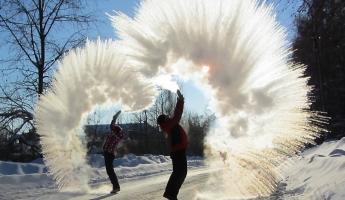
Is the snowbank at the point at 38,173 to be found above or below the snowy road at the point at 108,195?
above

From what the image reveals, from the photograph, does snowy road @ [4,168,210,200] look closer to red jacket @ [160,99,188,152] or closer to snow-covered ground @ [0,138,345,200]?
snow-covered ground @ [0,138,345,200]

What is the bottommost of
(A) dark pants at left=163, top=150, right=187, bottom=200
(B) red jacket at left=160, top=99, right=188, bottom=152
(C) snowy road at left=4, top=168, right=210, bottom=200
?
(C) snowy road at left=4, top=168, right=210, bottom=200

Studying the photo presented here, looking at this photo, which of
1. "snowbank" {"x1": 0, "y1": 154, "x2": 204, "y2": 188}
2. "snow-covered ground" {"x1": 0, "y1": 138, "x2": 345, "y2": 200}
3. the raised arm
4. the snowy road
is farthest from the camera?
"snowbank" {"x1": 0, "y1": 154, "x2": 204, "y2": 188}

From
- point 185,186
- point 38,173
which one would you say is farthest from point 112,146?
point 38,173

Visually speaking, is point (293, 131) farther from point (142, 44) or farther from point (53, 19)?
point (53, 19)

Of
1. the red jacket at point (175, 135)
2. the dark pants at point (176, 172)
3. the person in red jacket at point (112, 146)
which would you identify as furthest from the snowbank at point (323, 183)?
the person in red jacket at point (112, 146)

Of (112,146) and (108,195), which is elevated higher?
(112,146)

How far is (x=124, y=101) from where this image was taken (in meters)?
16.0

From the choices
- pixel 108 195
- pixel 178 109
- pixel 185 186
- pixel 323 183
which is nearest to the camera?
pixel 178 109

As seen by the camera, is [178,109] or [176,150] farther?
[176,150]

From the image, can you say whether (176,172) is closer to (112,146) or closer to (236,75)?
(236,75)

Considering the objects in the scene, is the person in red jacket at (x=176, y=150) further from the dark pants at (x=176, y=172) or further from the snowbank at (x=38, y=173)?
the snowbank at (x=38, y=173)

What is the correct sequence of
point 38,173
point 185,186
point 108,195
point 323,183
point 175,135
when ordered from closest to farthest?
point 175,135
point 323,183
point 108,195
point 185,186
point 38,173

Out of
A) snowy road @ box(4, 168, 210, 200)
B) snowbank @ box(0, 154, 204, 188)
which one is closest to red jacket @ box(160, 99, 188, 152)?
snowy road @ box(4, 168, 210, 200)
